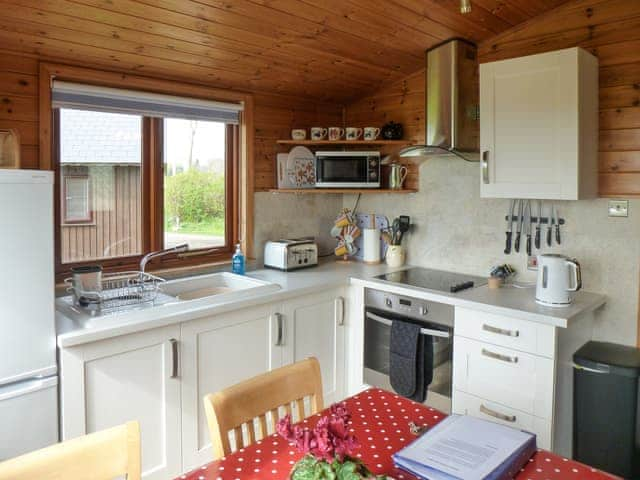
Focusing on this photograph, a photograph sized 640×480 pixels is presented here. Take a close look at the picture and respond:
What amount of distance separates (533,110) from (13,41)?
7.48 ft

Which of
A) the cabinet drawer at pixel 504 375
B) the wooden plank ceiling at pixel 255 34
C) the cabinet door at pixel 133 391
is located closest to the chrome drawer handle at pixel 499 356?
the cabinet drawer at pixel 504 375

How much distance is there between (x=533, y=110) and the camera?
8.09ft

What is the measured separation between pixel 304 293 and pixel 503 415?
1.12 m

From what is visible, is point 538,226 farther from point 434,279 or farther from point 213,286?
point 213,286

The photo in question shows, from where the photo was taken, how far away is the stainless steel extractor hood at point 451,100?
2859 mm

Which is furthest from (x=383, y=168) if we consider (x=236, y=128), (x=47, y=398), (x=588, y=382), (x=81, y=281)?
(x=47, y=398)

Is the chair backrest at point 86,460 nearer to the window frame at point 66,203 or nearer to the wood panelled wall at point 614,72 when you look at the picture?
the window frame at point 66,203

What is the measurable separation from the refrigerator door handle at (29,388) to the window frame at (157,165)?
790 millimetres

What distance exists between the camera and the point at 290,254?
3.16 metres

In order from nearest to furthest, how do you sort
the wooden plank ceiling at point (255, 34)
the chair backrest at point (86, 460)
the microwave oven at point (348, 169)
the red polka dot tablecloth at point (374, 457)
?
1. the chair backrest at point (86, 460)
2. the red polka dot tablecloth at point (374, 457)
3. the wooden plank ceiling at point (255, 34)
4. the microwave oven at point (348, 169)

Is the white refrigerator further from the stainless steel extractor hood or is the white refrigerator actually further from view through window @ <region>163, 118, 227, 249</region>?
the stainless steel extractor hood

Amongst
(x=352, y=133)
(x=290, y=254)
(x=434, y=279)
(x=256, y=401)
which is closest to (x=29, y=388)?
(x=256, y=401)

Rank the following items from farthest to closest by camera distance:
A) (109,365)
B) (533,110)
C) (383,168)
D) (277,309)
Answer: (383,168) < (277,309) < (533,110) < (109,365)

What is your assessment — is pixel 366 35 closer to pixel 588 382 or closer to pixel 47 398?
pixel 588 382
